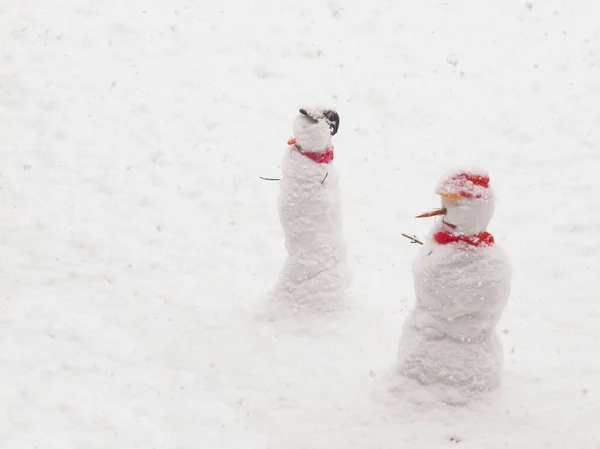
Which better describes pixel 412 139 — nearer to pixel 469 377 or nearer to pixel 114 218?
pixel 114 218

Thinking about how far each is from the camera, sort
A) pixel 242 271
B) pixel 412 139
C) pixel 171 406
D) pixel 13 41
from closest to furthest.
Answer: pixel 171 406 → pixel 242 271 → pixel 412 139 → pixel 13 41

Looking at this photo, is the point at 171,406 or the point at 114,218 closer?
the point at 171,406

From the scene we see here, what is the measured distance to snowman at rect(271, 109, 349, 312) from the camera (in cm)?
814

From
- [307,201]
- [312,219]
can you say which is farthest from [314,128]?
[312,219]

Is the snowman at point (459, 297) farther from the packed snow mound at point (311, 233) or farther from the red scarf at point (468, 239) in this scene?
the packed snow mound at point (311, 233)

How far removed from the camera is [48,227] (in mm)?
10820

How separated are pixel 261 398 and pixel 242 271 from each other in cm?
338

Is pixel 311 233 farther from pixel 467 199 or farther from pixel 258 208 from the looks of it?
pixel 258 208

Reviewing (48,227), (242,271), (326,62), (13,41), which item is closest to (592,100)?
(326,62)

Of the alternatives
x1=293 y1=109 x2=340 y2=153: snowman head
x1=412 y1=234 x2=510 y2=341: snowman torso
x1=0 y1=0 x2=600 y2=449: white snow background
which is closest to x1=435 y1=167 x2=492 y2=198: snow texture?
x1=412 y1=234 x2=510 y2=341: snowman torso

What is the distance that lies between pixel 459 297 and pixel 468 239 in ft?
1.67

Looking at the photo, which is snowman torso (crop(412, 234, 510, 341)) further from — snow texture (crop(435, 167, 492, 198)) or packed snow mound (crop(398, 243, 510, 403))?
snow texture (crop(435, 167, 492, 198))

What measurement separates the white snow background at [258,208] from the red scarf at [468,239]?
152 centimetres

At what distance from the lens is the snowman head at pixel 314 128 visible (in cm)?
804
